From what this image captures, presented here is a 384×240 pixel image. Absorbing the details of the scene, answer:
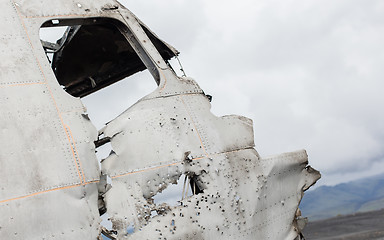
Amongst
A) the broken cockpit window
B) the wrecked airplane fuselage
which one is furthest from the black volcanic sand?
the wrecked airplane fuselage

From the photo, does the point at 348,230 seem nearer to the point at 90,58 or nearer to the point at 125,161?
the point at 90,58

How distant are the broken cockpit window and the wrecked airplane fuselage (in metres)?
2.74

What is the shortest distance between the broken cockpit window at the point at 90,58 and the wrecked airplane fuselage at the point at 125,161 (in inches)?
108

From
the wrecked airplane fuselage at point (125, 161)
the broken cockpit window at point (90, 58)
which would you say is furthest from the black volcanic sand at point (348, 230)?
the wrecked airplane fuselage at point (125, 161)

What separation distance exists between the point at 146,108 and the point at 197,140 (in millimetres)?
798

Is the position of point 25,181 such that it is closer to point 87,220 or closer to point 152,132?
point 87,220

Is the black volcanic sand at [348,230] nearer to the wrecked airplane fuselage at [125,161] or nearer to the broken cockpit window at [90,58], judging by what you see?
the broken cockpit window at [90,58]

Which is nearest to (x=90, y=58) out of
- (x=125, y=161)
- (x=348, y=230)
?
(x=125, y=161)

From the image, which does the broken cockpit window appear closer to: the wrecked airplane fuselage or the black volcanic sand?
the wrecked airplane fuselage

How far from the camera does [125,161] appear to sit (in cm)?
651

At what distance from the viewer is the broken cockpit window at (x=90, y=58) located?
11.2 metres

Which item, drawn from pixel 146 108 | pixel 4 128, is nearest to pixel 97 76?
pixel 146 108

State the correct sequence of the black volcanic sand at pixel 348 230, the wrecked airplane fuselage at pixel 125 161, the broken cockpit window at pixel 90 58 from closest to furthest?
the wrecked airplane fuselage at pixel 125 161 < the broken cockpit window at pixel 90 58 < the black volcanic sand at pixel 348 230

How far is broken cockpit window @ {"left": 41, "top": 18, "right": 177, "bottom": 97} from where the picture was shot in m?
11.2
